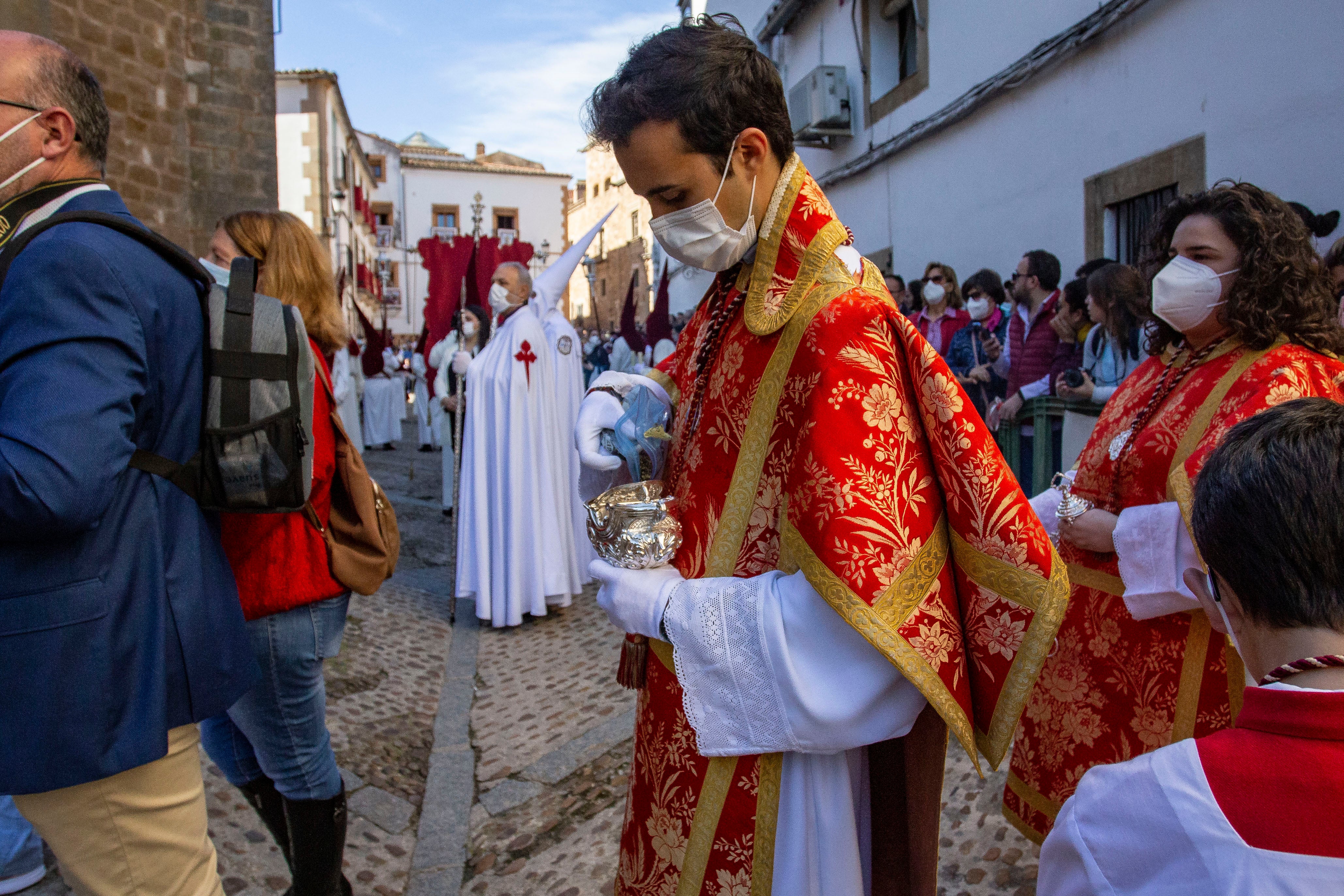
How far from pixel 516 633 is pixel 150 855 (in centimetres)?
405

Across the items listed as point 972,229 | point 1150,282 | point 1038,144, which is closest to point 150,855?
point 1150,282

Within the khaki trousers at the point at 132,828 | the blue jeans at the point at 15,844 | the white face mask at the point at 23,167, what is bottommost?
the blue jeans at the point at 15,844

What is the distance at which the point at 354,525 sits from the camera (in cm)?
235

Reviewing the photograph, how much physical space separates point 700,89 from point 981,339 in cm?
587

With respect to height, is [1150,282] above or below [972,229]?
below

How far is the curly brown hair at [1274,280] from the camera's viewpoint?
82.0 inches

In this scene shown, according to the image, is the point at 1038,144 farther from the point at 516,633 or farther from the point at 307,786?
the point at 307,786

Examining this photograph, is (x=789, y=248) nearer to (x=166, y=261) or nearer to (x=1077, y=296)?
(x=166, y=261)

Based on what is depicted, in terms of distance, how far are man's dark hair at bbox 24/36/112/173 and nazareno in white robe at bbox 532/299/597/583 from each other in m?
4.25

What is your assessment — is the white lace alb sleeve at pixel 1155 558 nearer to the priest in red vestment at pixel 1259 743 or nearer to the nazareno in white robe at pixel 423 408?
the priest in red vestment at pixel 1259 743

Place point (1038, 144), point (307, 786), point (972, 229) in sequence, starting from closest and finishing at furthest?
point (307, 786), point (1038, 144), point (972, 229)

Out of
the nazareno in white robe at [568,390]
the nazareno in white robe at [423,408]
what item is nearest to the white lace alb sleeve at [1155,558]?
the nazareno in white robe at [568,390]

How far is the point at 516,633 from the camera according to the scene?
5.62 m

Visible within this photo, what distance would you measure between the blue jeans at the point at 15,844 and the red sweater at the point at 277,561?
Answer: 4.17 feet
